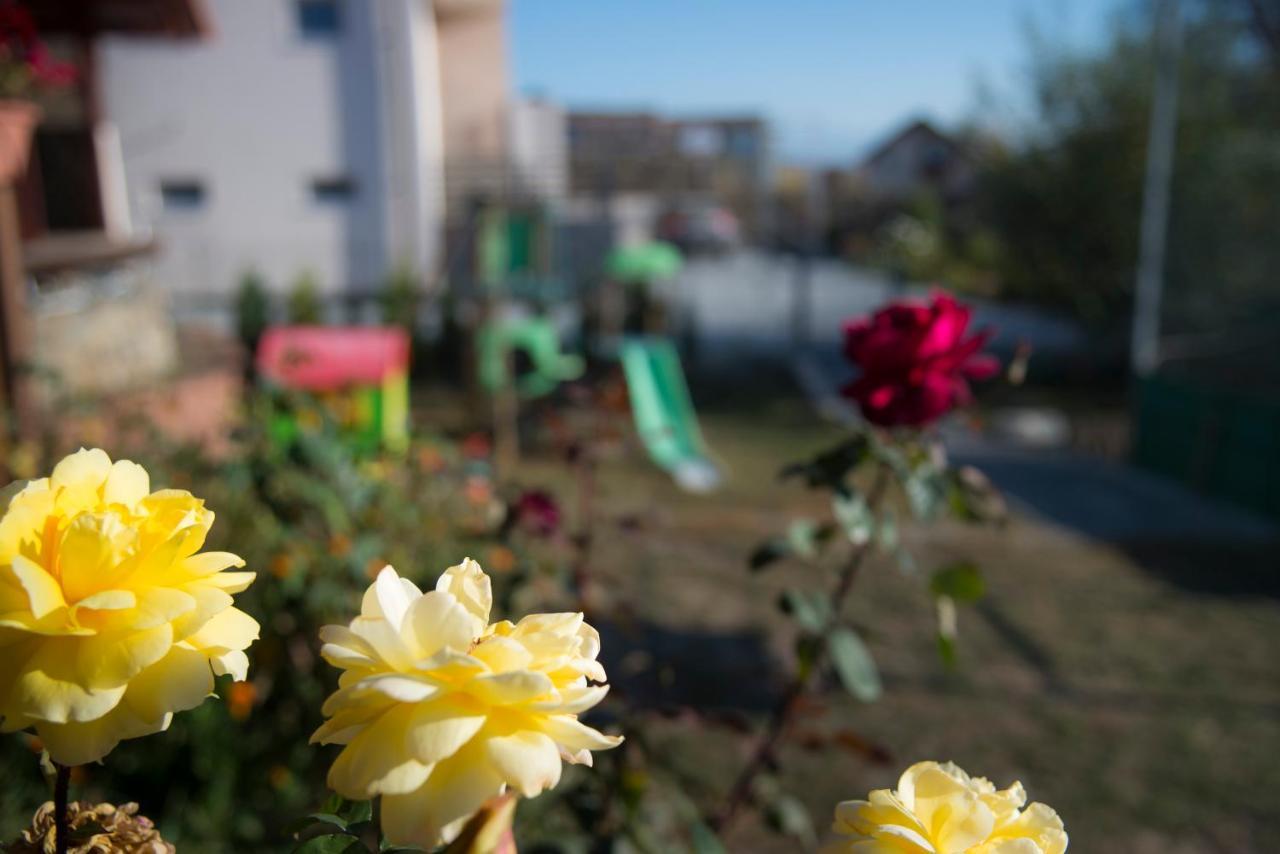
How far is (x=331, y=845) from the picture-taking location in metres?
0.57

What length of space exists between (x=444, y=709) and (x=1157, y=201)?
8650mm

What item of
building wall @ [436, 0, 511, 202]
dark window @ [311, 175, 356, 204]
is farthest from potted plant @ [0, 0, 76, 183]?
building wall @ [436, 0, 511, 202]

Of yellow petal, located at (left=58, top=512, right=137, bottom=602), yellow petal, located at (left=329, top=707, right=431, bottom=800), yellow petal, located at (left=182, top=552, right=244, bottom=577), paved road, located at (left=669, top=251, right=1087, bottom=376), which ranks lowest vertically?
paved road, located at (left=669, top=251, right=1087, bottom=376)

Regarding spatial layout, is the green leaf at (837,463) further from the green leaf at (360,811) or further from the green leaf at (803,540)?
the green leaf at (360,811)

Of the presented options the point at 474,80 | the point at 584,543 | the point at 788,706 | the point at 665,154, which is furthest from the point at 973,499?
the point at 665,154

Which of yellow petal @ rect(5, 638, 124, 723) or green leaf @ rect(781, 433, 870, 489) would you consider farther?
green leaf @ rect(781, 433, 870, 489)

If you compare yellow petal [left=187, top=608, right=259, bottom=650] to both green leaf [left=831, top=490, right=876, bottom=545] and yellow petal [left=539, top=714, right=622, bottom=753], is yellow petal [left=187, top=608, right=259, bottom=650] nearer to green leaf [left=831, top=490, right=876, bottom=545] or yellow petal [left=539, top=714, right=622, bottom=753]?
yellow petal [left=539, top=714, right=622, bottom=753]

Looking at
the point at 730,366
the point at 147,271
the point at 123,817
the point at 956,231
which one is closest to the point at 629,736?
the point at 123,817

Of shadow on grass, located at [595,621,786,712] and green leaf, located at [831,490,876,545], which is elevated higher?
green leaf, located at [831,490,876,545]

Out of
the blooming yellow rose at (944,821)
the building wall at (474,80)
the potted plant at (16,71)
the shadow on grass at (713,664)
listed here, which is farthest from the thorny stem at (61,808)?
the building wall at (474,80)

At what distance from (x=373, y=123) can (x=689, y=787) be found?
401 inches

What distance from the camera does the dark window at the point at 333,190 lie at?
12164mm

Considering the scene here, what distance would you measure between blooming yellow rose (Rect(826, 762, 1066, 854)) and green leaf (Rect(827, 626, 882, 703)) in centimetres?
116

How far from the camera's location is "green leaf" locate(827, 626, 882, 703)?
1721mm
